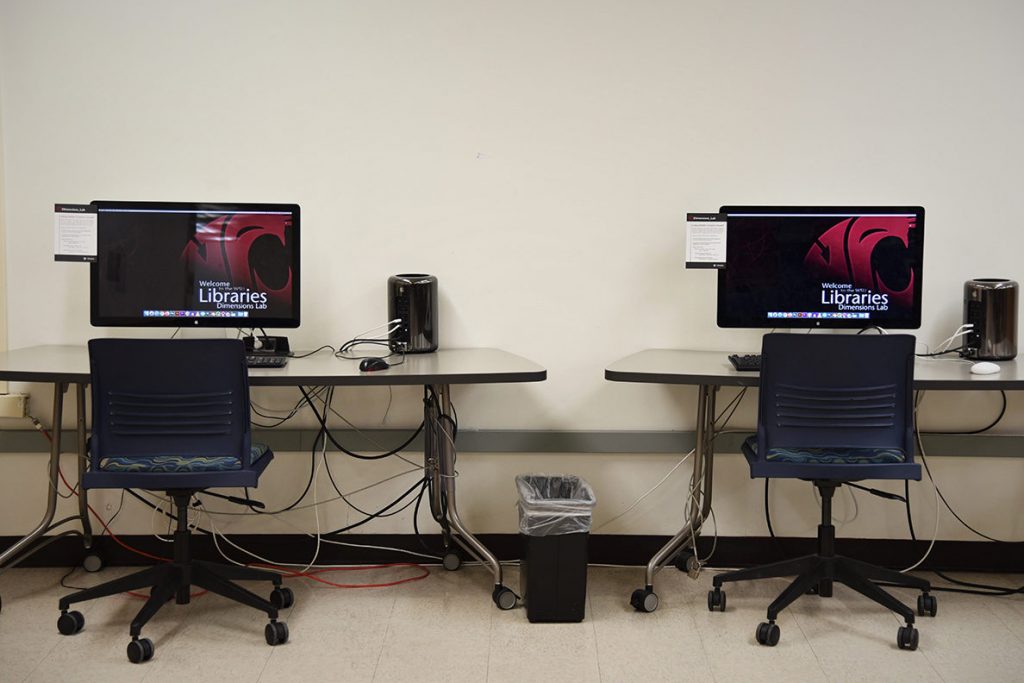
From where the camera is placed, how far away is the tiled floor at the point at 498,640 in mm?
2711

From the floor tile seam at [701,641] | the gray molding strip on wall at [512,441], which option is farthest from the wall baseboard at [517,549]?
the floor tile seam at [701,641]

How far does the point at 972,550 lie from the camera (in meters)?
3.52

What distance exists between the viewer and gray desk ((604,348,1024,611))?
2902 mm

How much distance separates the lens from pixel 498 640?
9.59 ft

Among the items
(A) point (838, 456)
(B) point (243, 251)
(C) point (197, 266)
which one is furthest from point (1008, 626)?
(C) point (197, 266)

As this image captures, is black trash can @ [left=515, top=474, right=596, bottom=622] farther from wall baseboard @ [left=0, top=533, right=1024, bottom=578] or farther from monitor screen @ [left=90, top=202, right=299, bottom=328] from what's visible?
monitor screen @ [left=90, top=202, right=299, bottom=328]

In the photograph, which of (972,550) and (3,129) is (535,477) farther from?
(3,129)

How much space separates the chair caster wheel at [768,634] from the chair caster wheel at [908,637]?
1.16 feet

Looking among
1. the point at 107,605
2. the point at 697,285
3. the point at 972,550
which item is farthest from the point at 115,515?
the point at 972,550

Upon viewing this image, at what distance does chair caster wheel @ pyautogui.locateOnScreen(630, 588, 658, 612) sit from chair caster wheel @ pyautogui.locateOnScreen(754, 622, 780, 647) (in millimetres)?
358

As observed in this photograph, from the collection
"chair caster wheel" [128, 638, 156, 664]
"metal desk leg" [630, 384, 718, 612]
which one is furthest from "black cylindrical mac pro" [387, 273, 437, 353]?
"chair caster wheel" [128, 638, 156, 664]

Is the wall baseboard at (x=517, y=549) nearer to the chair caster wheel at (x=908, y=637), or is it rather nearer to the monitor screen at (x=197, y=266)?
the chair caster wheel at (x=908, y=637)

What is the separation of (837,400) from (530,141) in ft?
4.50

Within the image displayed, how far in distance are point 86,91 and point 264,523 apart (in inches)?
65.1
